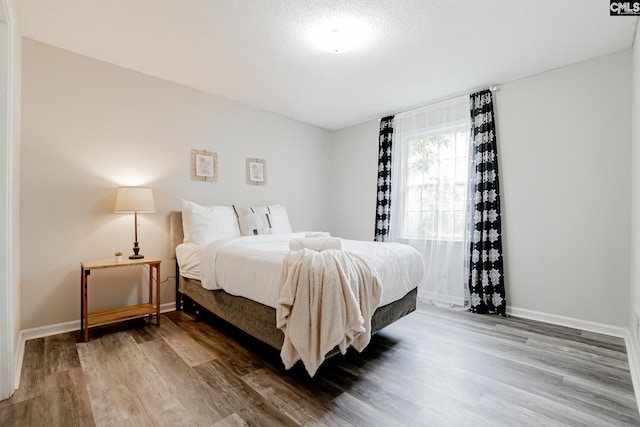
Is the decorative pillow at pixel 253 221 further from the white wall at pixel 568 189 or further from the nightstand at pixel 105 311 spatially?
the white wall at pixel 568 189

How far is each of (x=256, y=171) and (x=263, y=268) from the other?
7.50ft

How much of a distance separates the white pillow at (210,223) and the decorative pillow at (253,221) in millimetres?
79

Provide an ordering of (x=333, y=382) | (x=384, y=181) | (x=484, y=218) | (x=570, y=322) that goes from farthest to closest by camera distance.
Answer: (x=384, y=181)
(x=484, y=218)
(x=570, y=322)
(x=333, y=382)

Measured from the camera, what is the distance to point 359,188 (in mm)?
4703

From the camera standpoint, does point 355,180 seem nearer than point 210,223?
No

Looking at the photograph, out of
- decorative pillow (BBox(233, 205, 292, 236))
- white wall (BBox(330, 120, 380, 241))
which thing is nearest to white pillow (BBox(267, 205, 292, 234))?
decorative pillow (BBox(233, 205, 292, 236))

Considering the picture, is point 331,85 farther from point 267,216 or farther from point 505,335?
Answer: point 505,335

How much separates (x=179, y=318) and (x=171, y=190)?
137cm

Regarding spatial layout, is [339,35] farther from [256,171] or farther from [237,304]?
[237,304]

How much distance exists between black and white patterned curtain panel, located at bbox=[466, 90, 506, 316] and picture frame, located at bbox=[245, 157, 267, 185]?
262 cm

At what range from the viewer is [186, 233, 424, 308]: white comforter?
6.59 feet

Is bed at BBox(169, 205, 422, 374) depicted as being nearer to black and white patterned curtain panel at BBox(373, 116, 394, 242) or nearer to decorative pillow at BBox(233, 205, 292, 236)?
decorative pillow at BBox(233, 205, 292, 236)

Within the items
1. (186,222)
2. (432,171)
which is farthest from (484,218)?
(186,222)

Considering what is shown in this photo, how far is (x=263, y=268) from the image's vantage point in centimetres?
204
